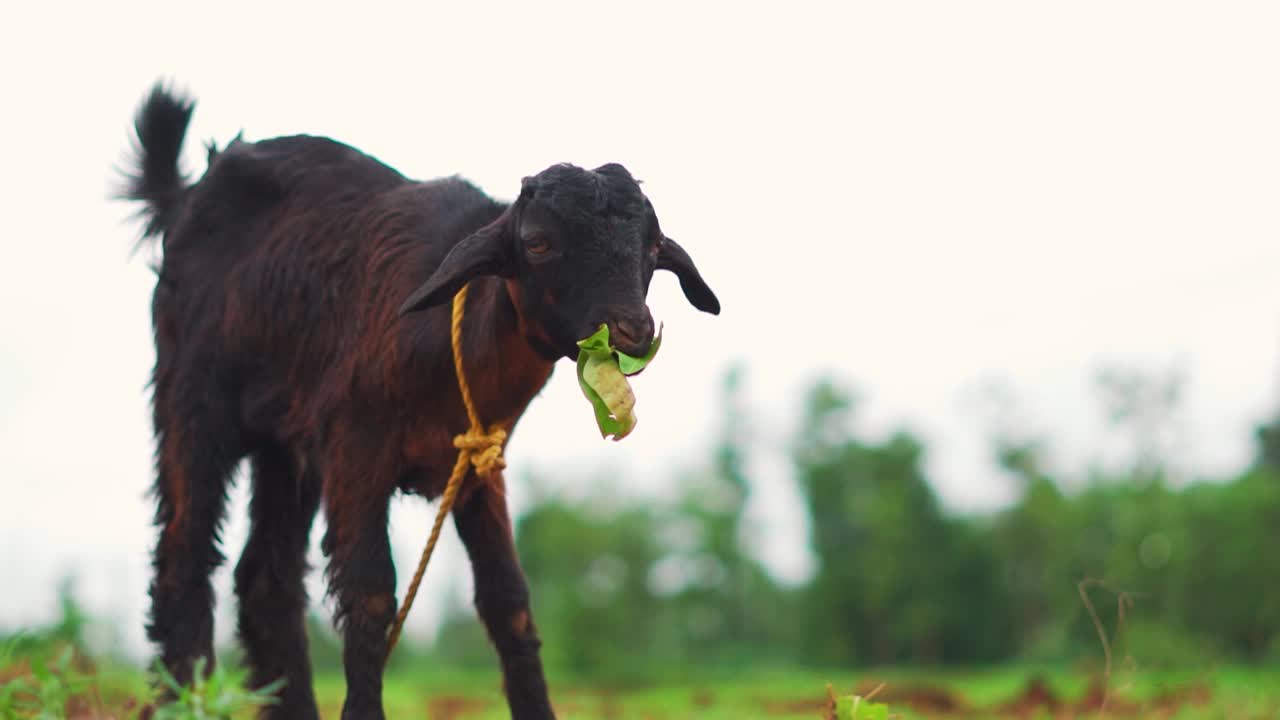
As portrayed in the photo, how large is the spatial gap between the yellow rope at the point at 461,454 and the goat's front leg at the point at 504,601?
44 centimetres

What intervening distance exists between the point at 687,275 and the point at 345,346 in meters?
1.76

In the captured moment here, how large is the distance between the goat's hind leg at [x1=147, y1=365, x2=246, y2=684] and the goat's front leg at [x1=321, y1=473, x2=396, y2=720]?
1.20 meters

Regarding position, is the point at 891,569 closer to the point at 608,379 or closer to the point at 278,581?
the point at 278,581

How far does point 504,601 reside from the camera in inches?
235

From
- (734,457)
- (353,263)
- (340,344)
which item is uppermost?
(734,457)

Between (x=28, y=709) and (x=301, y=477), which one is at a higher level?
(x=301, y=477)

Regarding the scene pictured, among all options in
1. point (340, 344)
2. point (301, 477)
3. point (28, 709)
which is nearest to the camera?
point (28, 709)

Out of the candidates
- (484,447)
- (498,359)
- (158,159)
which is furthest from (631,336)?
(158,159)

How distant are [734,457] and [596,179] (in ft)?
225

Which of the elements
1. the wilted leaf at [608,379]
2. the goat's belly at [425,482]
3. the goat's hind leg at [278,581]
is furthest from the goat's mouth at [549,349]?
the goat's hind leg at [278,581]

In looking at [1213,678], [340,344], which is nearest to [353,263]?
[340,344]

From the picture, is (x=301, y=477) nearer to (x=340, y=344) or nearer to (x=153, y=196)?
(x=340, y=344)

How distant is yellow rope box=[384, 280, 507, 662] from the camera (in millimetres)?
5469

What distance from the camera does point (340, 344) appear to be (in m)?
6.19
